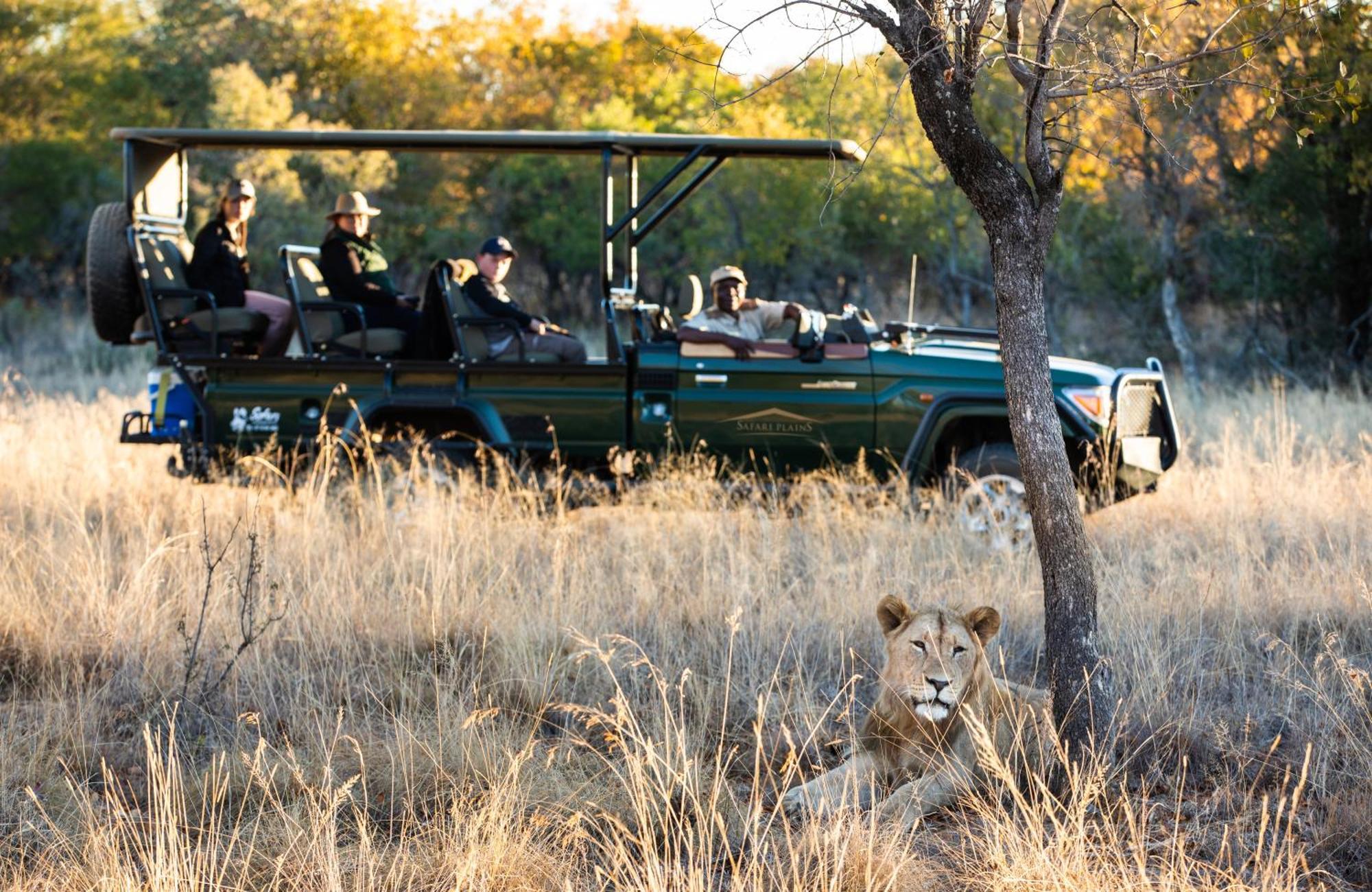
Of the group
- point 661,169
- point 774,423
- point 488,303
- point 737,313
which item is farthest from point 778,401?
point 661,169

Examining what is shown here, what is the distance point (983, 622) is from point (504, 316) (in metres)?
4.64

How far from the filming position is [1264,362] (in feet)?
48.5

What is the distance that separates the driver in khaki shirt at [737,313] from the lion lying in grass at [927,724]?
392cm

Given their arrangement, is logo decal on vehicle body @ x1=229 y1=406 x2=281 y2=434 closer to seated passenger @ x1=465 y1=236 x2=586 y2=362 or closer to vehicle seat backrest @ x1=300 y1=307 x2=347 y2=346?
vehicle seat backrest @ x1=300 y1=307 x2=347 y2=346

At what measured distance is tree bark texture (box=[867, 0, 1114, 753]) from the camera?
4262 mm

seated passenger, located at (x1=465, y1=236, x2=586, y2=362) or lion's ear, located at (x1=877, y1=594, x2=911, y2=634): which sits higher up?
seated passenger, located at (x1=465, y1=236, x2=586, y2=362)

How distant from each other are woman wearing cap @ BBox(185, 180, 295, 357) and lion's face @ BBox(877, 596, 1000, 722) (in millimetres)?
5303

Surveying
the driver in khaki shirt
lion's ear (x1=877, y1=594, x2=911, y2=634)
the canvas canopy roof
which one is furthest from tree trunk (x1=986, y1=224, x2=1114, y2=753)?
the driver in khaki shirt

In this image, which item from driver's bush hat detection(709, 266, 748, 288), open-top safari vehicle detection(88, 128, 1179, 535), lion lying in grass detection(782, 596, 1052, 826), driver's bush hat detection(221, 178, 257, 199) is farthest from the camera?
driver's bush hat detection(221, 178, 257, 199)

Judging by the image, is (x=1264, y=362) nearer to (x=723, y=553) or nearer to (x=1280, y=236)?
(x=1280, y=236)

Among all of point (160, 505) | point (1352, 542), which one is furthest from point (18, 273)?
point (1352, 542)

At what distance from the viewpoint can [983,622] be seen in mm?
4211

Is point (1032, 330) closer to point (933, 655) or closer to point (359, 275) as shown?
point (933, 655)

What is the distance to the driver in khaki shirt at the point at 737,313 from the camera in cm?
822
